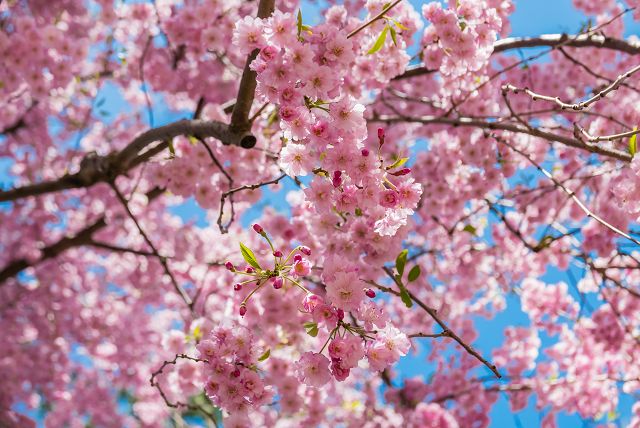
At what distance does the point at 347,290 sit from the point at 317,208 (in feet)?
1.39

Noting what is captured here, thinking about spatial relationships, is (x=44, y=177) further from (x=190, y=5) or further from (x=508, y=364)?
(x=508, y=364)

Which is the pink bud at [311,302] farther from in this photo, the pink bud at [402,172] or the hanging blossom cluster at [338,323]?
the pink bud at [402,172]

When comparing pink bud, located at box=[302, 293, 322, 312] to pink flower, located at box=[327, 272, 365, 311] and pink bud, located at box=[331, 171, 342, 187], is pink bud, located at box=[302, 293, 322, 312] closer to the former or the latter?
pink flower, located at box=[327, 272, 365, 311]

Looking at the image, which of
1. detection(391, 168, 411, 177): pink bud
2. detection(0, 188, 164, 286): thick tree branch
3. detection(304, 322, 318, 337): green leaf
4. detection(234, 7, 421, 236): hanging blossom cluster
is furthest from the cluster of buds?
detection(0, 188, 164, 286): thick tree branch

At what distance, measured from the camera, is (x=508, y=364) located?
6.32 m

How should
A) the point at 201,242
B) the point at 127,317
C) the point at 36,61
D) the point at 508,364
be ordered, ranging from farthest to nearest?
1. the point at 127,317
2. the point at 201,242
3. the point at 508,364
4. the point at 36,61

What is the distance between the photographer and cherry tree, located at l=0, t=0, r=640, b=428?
2.17 meters

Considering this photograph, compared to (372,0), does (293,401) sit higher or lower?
lower

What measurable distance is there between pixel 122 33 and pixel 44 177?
10.00 feet

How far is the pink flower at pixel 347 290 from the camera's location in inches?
78.6

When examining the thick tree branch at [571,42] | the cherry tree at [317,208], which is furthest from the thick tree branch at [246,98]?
the thick tree branch at [571,42]

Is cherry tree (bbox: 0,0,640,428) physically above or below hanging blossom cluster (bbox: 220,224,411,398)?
above

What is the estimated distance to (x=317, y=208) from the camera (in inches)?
90.5

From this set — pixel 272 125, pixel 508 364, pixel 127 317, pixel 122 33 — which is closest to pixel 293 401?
pixel 272 125
